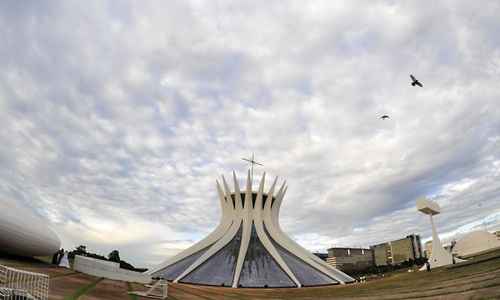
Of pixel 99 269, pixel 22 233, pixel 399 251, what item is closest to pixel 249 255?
pixel 99 269

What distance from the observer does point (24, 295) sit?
7062mm

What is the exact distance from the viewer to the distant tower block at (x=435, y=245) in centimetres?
2533

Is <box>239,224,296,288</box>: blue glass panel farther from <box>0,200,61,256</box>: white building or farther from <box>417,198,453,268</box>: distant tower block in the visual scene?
<box>0,200,61,256</box>: white building

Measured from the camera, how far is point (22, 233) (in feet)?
51.6

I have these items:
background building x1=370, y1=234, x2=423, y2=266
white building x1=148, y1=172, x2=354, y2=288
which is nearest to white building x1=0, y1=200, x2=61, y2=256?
white building x1=148, y1=172, x2=354, y2=288

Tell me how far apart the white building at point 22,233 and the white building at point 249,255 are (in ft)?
38.4

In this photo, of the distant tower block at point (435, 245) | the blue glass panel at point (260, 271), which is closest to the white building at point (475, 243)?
the distant tower block at point (435, 245)

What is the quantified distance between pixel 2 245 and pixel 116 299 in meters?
8.43

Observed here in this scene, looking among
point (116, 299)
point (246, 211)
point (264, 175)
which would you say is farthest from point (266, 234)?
point (116, 299)

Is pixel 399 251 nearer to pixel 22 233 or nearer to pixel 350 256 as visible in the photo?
pixel 350 256

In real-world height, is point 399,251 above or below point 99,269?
above

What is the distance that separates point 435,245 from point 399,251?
11878 centimetres

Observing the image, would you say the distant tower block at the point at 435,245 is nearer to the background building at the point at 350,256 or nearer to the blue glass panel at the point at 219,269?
the blue glass panel at the point at 219,269

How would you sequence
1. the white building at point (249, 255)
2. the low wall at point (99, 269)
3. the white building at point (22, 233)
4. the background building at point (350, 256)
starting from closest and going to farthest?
the white building at point (22, 233) → the low wall at point (99, 269) → the white building at point (249, 255) → the background building at point (350, 256)
